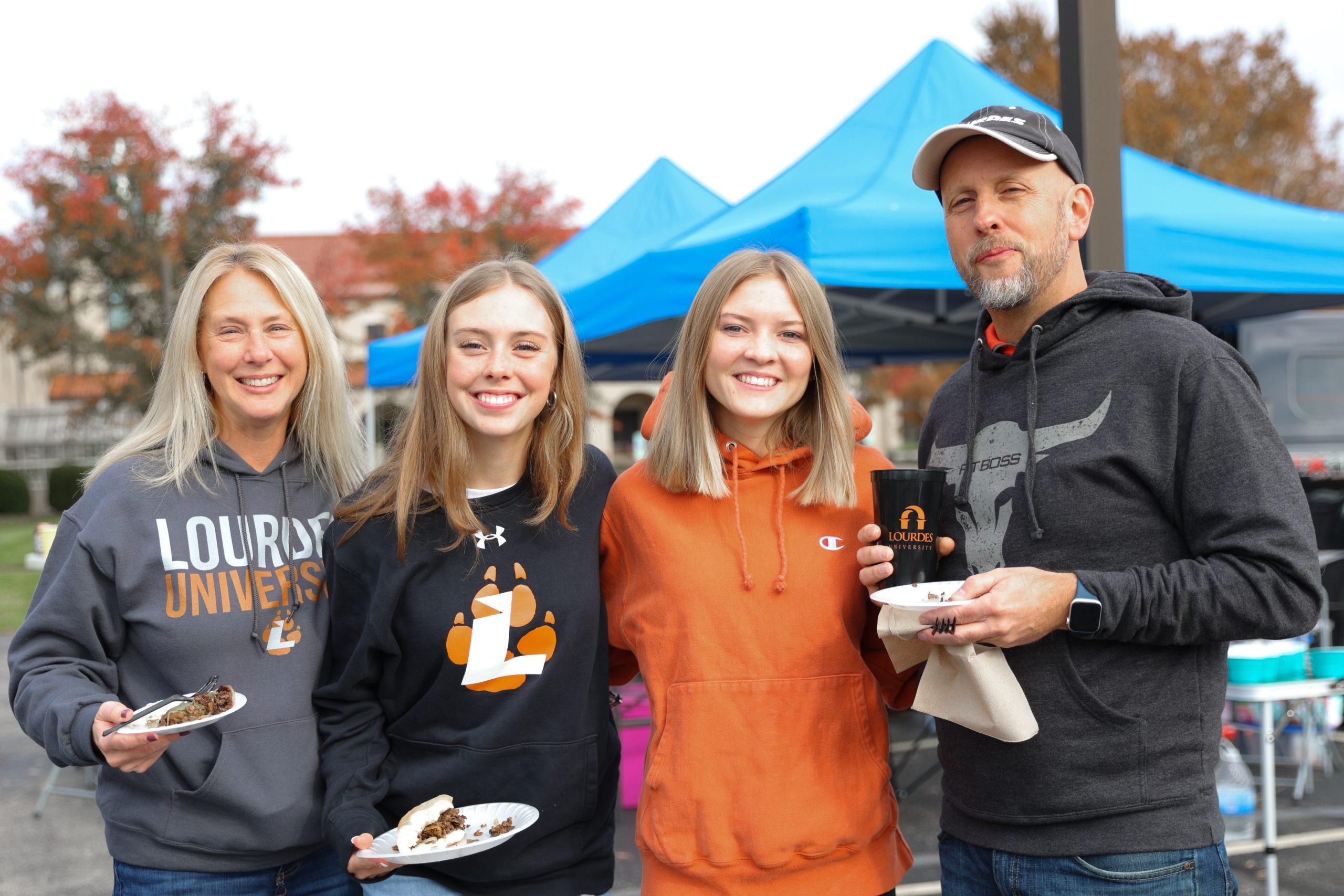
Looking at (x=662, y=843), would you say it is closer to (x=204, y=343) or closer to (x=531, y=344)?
(x=531, y=344)

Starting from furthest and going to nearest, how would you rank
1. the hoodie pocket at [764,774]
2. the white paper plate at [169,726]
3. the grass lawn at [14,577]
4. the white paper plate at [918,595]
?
the grass lawn at [14,577] < the hoodie pocket at [764,774] < the white paper plate at [169,726] < the white paper plate at [918,595]

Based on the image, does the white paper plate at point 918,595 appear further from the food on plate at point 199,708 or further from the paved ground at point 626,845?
the paved ground at point 626,845

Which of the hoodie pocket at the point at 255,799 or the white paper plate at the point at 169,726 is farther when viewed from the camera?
the hoodie pocket at the point at 255,799

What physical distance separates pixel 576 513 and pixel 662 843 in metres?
0.77

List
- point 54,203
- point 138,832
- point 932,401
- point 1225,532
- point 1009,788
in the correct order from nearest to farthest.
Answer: point 1225,532 < point 1009,788 < point 138,832 < point 932,401 < point 54,203

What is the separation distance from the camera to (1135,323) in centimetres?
196

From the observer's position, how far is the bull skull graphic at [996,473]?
193 centimetres

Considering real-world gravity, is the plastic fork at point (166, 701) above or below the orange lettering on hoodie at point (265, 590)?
below

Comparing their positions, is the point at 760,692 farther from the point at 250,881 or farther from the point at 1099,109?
the point at 1099,109

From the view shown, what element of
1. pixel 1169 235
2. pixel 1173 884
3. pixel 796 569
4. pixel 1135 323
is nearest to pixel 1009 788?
pixel 1173 884

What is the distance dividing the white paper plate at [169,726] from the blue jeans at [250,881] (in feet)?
1.41

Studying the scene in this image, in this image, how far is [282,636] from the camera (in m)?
2.21

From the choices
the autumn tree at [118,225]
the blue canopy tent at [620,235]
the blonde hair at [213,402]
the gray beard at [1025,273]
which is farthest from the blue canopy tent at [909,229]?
the autumn tree at [118,225]

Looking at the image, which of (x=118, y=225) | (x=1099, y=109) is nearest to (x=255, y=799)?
(x=1099, y=109)
